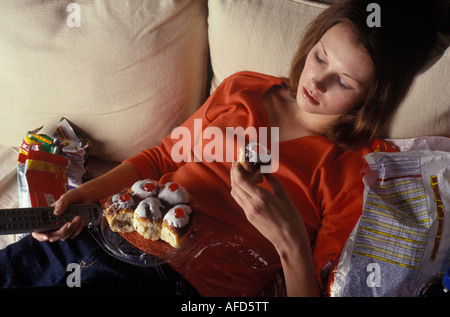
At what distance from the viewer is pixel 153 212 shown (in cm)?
96

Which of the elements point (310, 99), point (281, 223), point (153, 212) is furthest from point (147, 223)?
point (310, 99)

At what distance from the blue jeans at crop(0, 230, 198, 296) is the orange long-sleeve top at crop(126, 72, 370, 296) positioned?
5 cm

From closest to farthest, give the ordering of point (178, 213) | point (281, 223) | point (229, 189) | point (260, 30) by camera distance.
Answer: point (281, 223), point (178, 213), point (229, 189), point (260, 30)

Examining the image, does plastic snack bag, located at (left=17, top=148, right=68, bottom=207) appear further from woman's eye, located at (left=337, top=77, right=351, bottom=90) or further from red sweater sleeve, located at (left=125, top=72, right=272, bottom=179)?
woman's eye, located at (left=337, top=77, right=351, bottom=90)

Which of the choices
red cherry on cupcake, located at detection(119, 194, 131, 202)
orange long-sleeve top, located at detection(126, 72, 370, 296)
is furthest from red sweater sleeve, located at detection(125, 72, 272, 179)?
red cherry on cupcake, located at detection(119, 194, 131, 202)

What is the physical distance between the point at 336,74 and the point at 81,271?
754 millimetres

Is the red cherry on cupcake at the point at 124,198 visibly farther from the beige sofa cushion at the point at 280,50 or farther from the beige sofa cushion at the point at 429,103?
the beige sofa cushion at the point at 429,103

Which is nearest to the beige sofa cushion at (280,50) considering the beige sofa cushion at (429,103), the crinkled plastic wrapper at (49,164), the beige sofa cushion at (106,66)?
the beige sofa cushion at (429,103)

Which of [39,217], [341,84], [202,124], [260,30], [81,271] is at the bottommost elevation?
[81,271]

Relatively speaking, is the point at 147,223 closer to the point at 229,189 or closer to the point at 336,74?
the point at 229,189

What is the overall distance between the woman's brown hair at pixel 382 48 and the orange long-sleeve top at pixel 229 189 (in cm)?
6

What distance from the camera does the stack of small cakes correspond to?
956mm

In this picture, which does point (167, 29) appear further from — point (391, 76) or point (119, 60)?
point (391, 76)

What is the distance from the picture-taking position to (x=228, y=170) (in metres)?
1.12
